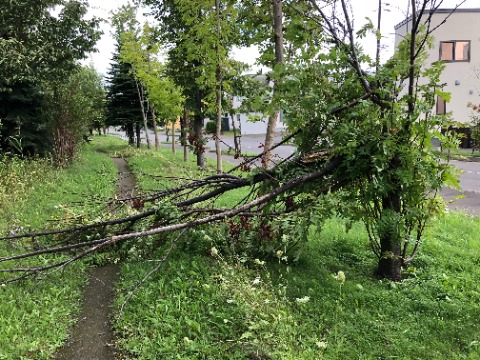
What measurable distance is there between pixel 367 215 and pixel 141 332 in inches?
102

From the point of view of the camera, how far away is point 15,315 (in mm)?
3891

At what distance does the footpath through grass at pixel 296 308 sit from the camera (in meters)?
3.30

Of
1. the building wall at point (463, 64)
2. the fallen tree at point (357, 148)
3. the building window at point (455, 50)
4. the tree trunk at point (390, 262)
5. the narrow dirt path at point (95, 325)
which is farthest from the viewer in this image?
the building window at point (455, 50)

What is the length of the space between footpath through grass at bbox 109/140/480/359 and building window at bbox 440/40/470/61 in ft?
77.7

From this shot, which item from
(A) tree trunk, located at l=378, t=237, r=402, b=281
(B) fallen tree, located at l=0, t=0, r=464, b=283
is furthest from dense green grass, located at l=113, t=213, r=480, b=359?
(B) fallen tree, located at l=0, t=0, r=464, b=283

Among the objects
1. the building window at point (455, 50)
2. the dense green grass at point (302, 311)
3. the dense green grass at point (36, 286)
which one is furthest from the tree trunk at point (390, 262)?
the building window at point (455, 50)

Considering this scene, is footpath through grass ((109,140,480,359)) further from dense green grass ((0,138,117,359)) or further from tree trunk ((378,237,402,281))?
dense green grass ((0,138,117,359))

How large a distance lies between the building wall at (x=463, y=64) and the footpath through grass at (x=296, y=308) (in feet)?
75.6

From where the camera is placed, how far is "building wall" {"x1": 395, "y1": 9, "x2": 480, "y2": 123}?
79.3 ft

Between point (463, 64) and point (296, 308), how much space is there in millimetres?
26612

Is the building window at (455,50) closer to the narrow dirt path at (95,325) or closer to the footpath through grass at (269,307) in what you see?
the footpath through grass at (269,307)

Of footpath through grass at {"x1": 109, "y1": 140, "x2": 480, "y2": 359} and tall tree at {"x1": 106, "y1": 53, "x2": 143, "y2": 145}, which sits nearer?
footpath through grass at {"x1": 109, "y1": 140, "x2": 480, "y2": 359}

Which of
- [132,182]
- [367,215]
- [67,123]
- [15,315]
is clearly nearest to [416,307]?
[367,215]

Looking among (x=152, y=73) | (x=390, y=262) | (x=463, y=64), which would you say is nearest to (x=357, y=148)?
(x=390, y=262)
